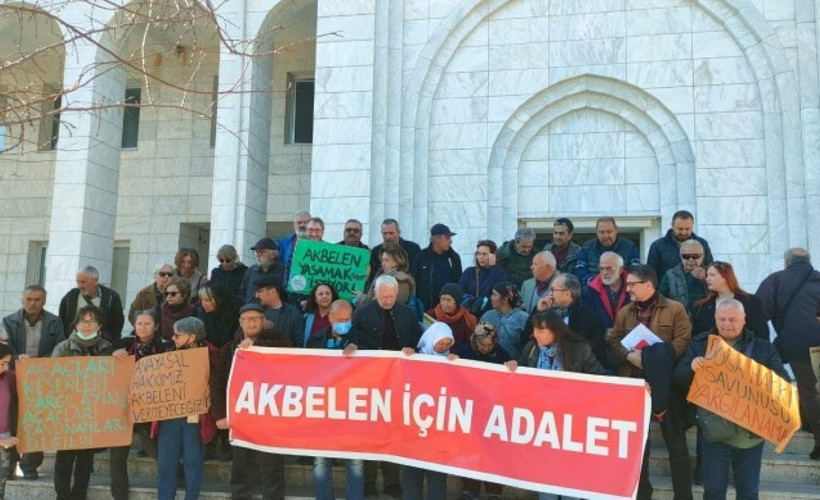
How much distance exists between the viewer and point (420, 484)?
6527 millimetres

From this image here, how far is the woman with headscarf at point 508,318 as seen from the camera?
7.27 metres

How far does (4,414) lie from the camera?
723 centimetres

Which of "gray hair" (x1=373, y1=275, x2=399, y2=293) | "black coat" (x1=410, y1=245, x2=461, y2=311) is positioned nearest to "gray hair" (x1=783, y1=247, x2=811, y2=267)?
"black coat" (x1=410, y1=245, x2=461, y2=311)

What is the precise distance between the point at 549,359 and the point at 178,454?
148 inches

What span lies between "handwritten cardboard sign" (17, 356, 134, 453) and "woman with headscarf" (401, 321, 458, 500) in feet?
9.72

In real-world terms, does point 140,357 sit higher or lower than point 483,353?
lower

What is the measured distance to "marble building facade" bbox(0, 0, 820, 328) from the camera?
11.4 m

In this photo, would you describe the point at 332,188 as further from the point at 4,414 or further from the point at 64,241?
the point at 4,414

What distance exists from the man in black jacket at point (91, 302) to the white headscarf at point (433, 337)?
4358 mm

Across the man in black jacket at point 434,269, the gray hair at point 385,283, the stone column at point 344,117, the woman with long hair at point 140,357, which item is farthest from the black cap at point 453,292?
the stone column at point 344,117

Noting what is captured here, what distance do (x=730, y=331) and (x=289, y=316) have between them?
437cm

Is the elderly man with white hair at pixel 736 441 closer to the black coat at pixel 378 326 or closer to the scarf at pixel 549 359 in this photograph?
the scarf at pixel 549 359

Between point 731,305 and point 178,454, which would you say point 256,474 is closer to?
point 178,454

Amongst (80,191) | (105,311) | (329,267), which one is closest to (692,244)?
(329,267)
